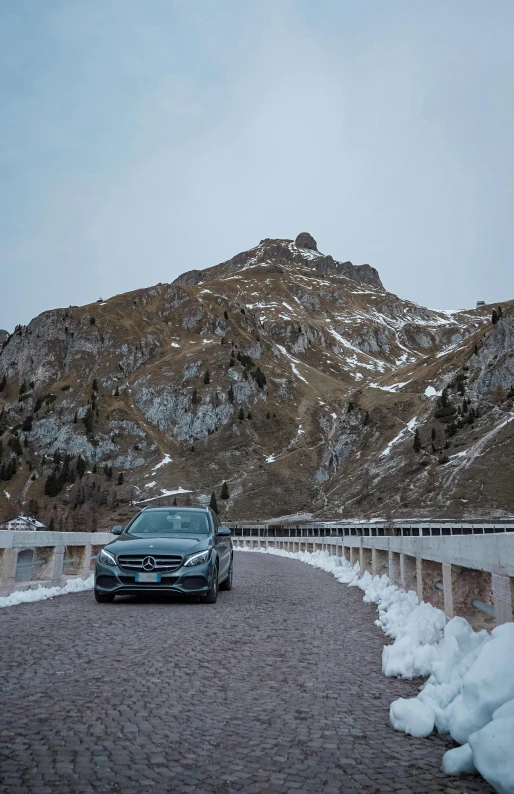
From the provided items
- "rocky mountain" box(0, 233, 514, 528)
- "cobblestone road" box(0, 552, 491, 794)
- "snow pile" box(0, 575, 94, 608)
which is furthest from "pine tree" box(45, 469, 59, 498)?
"cobblestone road" box(0, 552, 491, 794)

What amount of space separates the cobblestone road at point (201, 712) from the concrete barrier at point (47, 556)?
2773 mm

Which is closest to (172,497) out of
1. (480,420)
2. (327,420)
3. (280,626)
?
(327,420)

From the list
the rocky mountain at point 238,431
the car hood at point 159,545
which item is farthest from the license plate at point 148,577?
the rocky mountain at point 238,431

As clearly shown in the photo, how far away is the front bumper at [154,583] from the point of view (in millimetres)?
10375

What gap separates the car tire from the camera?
35.0ft

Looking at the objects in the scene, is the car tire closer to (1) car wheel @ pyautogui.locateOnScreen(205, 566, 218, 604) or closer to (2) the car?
Result: (2) the car

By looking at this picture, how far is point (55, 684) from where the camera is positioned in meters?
5.14

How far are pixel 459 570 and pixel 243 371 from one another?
172m

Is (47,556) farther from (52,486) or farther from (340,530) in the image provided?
(52,486)

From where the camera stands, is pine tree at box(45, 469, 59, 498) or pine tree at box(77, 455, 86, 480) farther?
pine tree at box(77, 455, 86, 480)

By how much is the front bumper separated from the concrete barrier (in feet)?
6.34

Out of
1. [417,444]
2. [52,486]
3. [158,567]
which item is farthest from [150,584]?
[52,486]

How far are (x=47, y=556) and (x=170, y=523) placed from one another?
338 cm

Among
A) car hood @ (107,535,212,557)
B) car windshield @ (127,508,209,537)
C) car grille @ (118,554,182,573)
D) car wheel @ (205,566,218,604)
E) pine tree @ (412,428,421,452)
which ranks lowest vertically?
car wheel @ (205,566,218,604)
